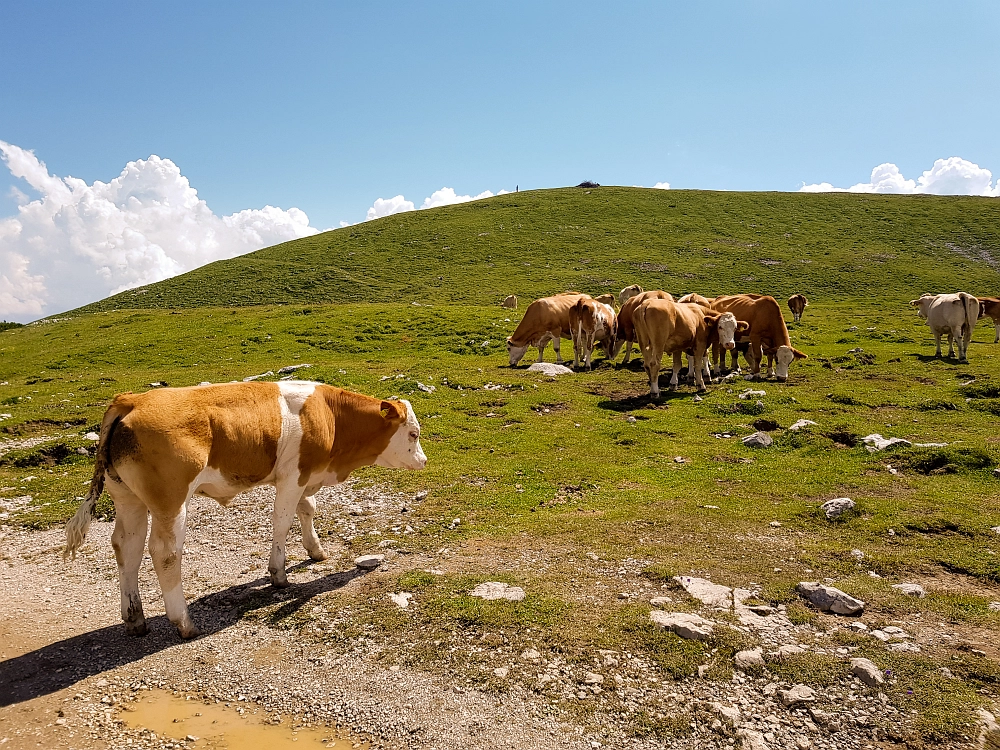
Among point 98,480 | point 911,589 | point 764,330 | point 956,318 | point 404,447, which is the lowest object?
point 911,589

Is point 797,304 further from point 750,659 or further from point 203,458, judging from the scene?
point 203,458

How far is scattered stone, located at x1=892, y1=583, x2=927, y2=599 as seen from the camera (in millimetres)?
6492

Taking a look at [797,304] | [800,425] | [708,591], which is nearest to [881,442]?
[800,425]

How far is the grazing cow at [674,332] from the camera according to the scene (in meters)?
17.8

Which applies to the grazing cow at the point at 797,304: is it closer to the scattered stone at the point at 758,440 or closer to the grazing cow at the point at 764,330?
the grazing cow at the point at 764,330

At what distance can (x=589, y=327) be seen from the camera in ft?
78.0

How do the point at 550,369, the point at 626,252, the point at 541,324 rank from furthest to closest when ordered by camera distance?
1. the point at 626,252
2. the point at 541,324
3. the point at 550,369

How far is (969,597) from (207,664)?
8.13 metres

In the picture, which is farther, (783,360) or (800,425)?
(783,360)

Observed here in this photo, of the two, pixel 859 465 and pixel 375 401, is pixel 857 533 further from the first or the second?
pixel 375 401

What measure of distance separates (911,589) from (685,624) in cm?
290

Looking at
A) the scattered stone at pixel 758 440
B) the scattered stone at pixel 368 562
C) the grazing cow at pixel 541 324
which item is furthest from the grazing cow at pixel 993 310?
the scattered stone at pixel 368 562

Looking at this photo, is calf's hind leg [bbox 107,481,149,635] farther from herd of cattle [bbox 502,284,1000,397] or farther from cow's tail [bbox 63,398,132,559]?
herd of cattle [bbox 502,284,1000,397]

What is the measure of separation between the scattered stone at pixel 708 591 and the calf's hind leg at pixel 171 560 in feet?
18.3
